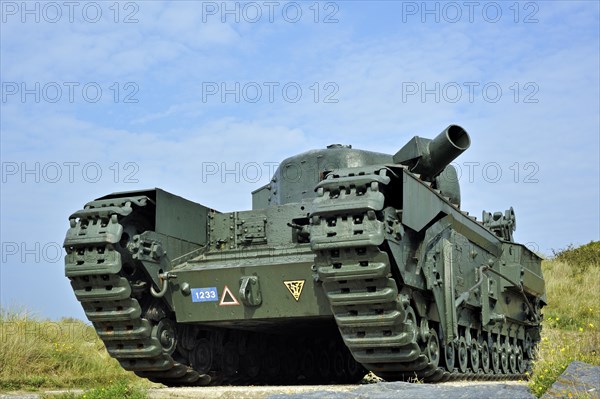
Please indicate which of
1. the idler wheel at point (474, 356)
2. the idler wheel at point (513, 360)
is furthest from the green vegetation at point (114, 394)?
the idler wheel at point (513, 360)

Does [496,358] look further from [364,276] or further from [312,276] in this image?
[364,276]

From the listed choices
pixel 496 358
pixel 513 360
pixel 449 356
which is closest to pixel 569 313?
pixel 513 360

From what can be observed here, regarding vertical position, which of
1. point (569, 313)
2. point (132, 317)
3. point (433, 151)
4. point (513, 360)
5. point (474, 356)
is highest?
point (433, 151)

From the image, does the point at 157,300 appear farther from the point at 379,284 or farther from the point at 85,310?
the point at 379,284

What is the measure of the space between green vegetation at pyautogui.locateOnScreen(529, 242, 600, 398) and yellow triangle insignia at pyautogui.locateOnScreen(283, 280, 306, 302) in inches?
113

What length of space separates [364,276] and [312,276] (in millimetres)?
1258

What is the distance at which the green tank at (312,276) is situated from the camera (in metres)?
8.91

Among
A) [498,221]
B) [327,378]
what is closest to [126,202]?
[327,378]

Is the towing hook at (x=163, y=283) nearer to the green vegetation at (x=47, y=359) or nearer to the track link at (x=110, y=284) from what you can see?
the track link at (x=110, y=284)

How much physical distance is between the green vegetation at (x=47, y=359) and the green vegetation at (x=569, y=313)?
6.57 metres

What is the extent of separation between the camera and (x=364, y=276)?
8672 millimetres

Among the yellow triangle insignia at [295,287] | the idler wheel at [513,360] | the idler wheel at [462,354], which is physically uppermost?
the yellow triangle insignia at [295,287]

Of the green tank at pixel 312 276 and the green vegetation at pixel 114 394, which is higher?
the green tank at pixel 312 276

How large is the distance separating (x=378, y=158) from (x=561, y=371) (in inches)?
244
